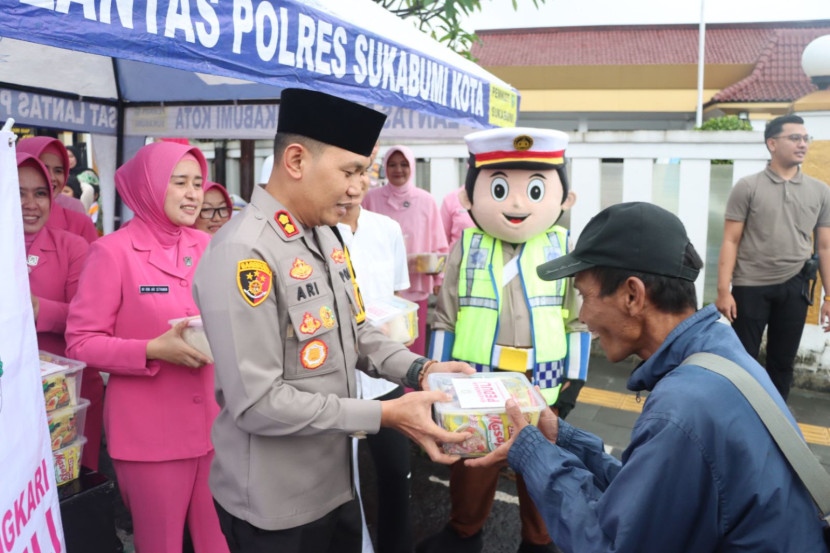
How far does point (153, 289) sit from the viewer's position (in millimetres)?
2469

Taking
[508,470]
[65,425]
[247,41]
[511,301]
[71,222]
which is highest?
[247,41]

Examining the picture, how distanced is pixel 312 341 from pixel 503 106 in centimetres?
324

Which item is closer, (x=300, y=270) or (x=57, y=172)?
(x=300, y=270)

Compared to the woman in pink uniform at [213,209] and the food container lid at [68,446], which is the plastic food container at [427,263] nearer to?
the woman in pink uniform at [213,209]

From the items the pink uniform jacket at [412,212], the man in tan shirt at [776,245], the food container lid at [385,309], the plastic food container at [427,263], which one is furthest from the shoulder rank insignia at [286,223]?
the man in tan shirt at [776,245]

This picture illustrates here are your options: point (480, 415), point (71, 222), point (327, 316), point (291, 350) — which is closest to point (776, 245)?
point (480, 415)

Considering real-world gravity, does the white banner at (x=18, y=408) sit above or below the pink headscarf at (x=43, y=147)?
below

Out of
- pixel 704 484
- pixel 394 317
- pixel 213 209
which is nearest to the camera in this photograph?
pixel 704 484

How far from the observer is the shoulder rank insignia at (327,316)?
6.05 ft

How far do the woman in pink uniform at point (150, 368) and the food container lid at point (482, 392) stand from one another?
3.01 ft

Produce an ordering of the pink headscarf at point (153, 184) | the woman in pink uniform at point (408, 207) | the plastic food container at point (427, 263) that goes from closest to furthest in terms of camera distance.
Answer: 1. the pink headscarf at point (153, 184)
2. the plastic food container at point (427, 263)
3. the woman in pink uniform at point (408, 207)

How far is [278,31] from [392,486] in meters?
2.06

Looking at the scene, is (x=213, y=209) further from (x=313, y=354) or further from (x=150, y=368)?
(x=313, y=354)

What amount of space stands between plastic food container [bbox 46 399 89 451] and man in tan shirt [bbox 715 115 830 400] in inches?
164
